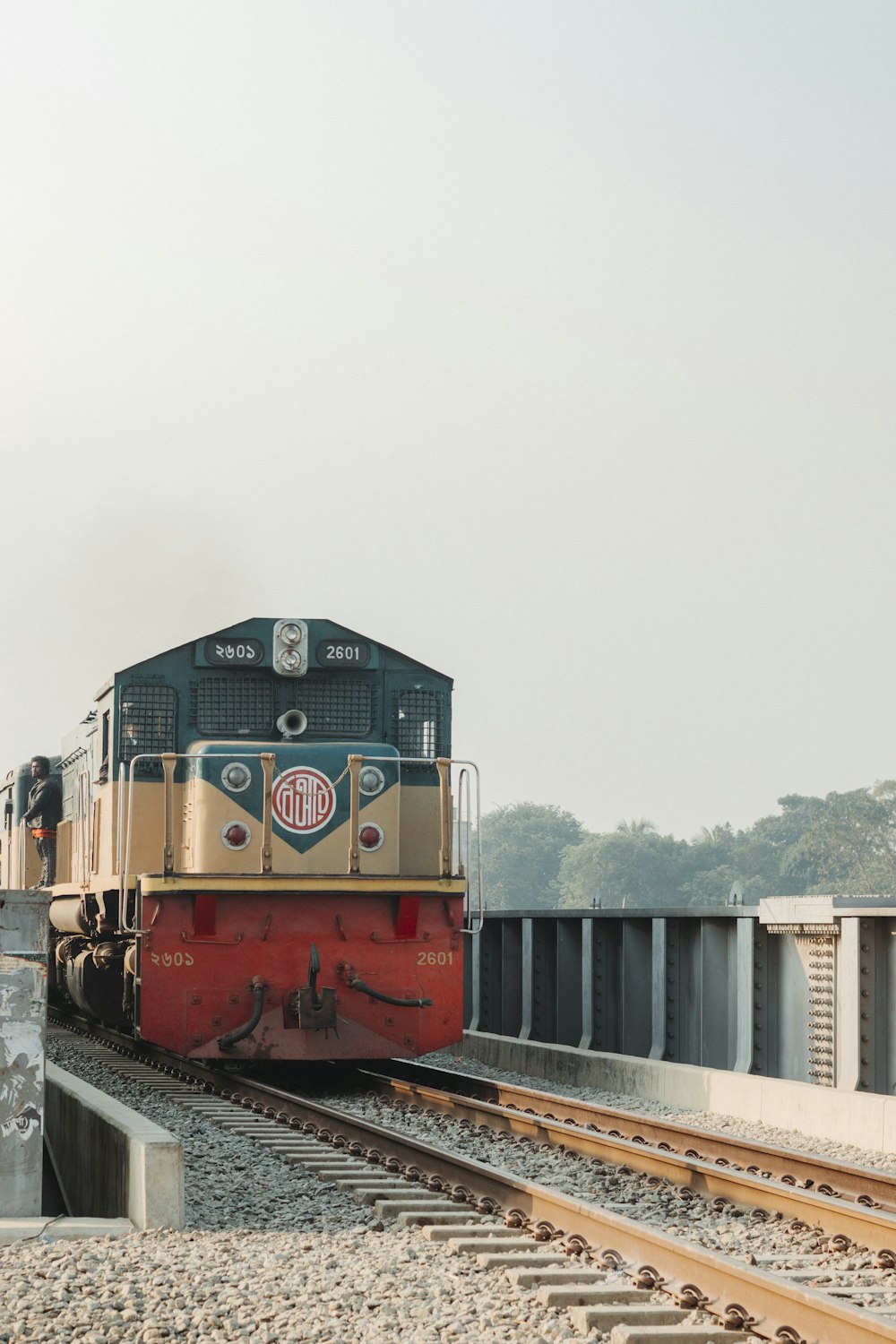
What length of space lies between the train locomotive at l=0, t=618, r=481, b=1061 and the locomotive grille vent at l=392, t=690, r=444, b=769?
0.05ft

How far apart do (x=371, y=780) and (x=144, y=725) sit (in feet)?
6.37

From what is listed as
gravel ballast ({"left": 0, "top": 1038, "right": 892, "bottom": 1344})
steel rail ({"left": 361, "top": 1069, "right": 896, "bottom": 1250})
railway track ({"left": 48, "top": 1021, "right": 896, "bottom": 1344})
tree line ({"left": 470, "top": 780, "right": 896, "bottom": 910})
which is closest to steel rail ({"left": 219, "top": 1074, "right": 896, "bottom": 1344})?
railway track ({"left": 48, "top": 1021, "right": 896, "bottom": 1344})

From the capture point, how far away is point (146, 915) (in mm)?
11797

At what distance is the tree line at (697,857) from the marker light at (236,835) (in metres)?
82.5

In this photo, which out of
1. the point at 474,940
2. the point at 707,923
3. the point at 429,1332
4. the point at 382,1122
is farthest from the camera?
the point at 474,940

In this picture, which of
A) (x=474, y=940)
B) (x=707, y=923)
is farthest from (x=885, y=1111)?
(x=474, y=940)

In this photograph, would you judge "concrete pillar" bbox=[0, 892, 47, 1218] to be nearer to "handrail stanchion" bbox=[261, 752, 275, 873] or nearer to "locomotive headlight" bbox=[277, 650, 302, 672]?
Result: "handrail stanchion" bbox=[261, 752, 275, 873]

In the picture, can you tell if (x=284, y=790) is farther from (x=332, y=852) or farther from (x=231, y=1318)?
(x=231, y=1318)

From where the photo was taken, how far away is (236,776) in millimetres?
12289

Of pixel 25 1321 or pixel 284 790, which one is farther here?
pixel 284 790

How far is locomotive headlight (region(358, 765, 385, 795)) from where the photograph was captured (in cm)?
1250

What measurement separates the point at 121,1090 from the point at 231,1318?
691 cm

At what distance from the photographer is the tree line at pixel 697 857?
10531 centimetres

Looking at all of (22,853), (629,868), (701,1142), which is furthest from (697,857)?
(701,1142)
